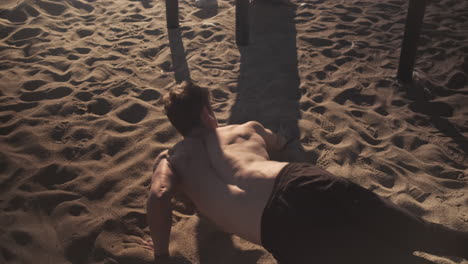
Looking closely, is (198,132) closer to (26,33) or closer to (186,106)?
(186,106)

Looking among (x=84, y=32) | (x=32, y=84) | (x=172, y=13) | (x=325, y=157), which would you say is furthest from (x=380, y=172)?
(x=84, y=32)

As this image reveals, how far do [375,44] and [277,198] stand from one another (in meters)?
3.66

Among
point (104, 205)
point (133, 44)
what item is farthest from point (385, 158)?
point (133, 44)

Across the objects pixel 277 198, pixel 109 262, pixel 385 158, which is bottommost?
pixel 109 262

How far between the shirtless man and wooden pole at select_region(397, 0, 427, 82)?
95.7 inches

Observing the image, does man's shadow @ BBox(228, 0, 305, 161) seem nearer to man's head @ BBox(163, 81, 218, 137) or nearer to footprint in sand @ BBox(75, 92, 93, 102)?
man's head @ BBox(163, 81, 218, 137)

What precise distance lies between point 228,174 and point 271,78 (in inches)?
92.3

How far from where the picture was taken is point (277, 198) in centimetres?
188

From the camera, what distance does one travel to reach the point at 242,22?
4.89 m

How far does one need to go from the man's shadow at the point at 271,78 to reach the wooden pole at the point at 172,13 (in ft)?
3.24

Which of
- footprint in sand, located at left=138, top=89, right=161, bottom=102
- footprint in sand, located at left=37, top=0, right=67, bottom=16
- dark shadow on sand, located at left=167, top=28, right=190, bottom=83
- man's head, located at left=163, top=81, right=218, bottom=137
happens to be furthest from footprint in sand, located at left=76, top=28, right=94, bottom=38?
man's head, located at left=163, top=81, right=218, bottom=137

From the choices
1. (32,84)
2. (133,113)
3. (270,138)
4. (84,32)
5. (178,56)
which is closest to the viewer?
(270,138)

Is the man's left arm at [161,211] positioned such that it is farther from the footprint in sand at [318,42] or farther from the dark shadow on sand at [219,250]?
the footprint in sand at [318,42]

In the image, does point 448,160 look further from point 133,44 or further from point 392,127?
point 133,44
